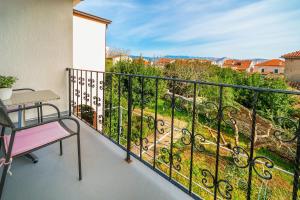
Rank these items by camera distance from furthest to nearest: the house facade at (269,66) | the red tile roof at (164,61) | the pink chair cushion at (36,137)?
the house facade at (269,66) → the red tile roof at (164,61) → the pink chair cushion at (36,137)

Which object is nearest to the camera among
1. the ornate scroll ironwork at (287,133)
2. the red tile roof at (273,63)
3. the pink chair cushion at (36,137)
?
the ornate scroll ironwork at (287,133)

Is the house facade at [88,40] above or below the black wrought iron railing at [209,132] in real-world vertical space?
above

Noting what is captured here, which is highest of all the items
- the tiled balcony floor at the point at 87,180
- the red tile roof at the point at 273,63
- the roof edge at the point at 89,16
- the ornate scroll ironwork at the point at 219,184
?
the red tile roof at the point at 273,63

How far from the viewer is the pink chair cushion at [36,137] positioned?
1400 millimetres

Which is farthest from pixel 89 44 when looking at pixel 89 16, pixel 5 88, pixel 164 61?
pixel 164 61

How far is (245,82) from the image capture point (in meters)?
11.4

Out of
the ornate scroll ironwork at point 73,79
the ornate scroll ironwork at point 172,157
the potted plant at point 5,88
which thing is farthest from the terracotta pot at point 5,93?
the ornate scroll ironwork at point 172,157

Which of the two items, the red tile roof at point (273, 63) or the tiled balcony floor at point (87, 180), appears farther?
the red tile roof at point (273, 63)

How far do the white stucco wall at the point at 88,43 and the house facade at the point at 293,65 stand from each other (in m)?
18.6

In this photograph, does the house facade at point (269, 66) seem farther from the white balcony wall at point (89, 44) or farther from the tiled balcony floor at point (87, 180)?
the tiled balcony floor at point (87, 180)

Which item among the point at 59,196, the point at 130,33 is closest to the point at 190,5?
the point at 130,33

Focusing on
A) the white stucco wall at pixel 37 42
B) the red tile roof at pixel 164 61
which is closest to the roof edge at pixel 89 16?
the white stucco wall at pixel 37 42

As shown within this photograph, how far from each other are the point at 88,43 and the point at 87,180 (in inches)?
360

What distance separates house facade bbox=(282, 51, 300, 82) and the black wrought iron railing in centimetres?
1452
